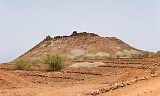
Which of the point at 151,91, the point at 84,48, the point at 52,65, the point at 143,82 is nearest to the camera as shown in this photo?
the point at 151,91

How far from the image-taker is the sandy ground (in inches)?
480

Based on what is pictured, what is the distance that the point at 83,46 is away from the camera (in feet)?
227

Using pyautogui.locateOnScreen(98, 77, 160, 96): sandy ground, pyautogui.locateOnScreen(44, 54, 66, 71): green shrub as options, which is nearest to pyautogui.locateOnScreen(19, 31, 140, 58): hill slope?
pyautogui.locateOnScreen(44, 54, 66, 71): green shrub

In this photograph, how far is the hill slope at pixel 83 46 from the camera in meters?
65.0

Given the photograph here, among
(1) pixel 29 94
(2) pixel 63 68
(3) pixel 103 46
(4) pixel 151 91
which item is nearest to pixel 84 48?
(3) pixel 103 46

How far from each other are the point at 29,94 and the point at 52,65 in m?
16.1

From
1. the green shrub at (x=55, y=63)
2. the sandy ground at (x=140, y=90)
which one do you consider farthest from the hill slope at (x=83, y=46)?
the sandy ground at (x=140, y=90)

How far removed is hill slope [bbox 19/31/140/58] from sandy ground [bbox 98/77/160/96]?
46423 millimetres

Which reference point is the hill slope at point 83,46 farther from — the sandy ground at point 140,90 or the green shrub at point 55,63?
the sandy ground at point 140,90

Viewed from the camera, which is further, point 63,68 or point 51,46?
point 51,46

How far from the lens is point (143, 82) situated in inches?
602

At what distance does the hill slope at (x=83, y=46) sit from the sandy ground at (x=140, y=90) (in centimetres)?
4642

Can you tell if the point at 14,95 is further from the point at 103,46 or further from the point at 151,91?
the point at 103,46

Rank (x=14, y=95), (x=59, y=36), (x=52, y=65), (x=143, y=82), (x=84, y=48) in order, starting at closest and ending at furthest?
(x=143, y=82)
(x=14, y=95)
(x=52, y=65)
(x=84, y=48)
(x=59, y=36)
